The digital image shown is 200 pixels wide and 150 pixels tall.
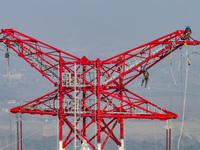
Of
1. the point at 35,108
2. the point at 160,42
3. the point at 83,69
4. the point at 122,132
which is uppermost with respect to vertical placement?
the point at 160,42

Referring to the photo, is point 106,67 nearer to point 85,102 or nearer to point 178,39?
point 85,102

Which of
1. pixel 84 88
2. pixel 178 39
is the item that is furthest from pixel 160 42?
pixel 84 88

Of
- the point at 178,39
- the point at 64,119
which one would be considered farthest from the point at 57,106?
the point at 178,39

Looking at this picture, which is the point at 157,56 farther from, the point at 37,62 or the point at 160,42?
the point at 37,62

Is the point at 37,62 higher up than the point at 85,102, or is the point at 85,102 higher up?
the point at 37,62

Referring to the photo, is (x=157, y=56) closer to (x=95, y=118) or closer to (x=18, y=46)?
(x=95, y=118)

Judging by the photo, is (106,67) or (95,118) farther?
(106,67)

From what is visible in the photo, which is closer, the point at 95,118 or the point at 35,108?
the point at 95,118

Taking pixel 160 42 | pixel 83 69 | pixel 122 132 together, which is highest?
pixel 160 42

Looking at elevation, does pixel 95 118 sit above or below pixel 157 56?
below
